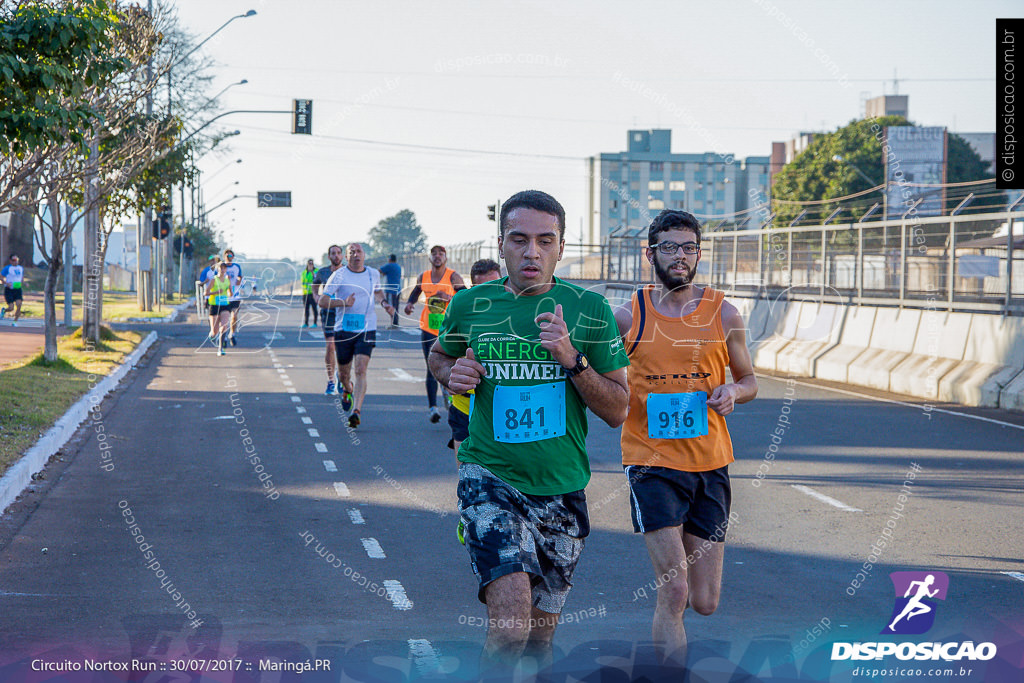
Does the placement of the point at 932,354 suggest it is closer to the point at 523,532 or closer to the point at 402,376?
the point at 402,376

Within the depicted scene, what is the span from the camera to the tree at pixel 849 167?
7194 centimetres

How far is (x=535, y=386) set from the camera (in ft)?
13.5

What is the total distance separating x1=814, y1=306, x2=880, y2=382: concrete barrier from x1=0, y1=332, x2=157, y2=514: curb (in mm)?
11664

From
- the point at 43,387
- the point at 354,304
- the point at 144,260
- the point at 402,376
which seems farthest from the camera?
the point at 144,260

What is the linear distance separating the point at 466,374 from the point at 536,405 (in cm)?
26

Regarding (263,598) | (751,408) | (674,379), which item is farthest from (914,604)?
(751,408)

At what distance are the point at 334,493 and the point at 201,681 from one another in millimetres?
4759

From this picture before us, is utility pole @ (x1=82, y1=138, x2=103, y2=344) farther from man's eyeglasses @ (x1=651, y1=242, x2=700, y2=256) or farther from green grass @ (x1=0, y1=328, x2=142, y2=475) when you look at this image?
man's eyeglasses @ (x1=651, y1=242, x2=700, y2=256)

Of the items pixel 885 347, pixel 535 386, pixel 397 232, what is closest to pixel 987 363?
pixel 885 347

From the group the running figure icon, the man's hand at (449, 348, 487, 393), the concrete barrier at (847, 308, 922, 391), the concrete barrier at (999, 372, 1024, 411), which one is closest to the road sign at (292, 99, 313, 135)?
the concrete barrier at (847, 308, 922, 391)

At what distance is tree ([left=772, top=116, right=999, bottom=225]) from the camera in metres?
71.9

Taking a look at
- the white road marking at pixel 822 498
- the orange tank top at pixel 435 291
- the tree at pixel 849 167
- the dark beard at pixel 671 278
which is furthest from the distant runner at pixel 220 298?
the tree at pixel 849 167

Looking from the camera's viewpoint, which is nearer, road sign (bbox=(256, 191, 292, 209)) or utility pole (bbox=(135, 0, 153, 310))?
utility pole (bbox=(135, 0, 153, 310))

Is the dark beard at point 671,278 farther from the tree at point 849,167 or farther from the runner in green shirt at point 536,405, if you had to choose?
the tree at point 849,167
